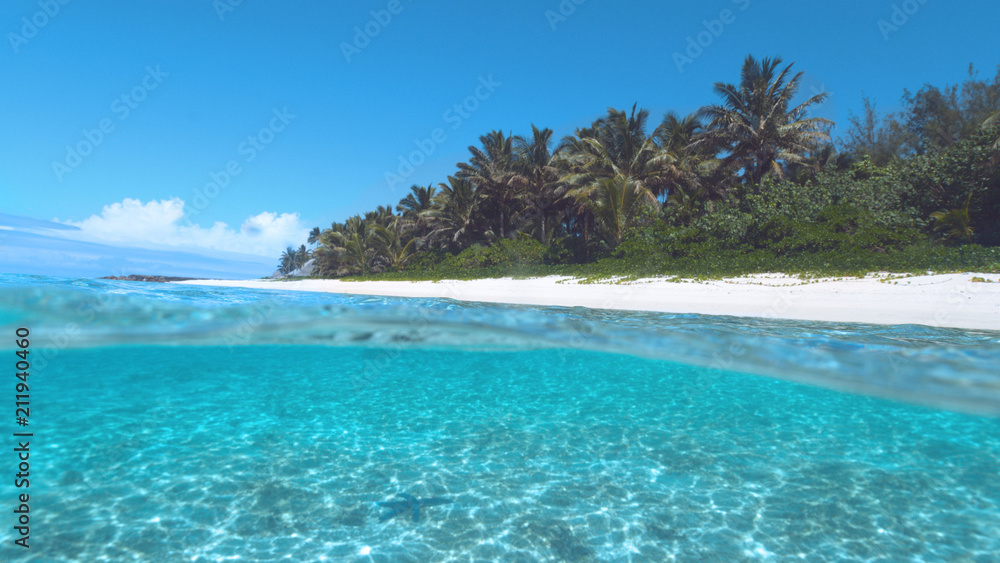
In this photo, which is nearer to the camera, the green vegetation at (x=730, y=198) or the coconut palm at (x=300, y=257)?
the green vegetation at (x=730, y=198)

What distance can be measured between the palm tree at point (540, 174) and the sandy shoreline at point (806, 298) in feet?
46.5

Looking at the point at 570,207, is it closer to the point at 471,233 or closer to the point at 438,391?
the point at 471,233

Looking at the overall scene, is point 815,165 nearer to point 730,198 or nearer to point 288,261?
Result: point 730,198

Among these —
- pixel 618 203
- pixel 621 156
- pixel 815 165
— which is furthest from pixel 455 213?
pixel 815 165

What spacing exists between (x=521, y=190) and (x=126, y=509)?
30.9 meters

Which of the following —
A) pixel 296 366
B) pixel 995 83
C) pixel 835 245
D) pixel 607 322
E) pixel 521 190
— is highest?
pixel 995 83

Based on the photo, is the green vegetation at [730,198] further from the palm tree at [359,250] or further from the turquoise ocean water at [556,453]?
the turquoise ocean water at [556,453]

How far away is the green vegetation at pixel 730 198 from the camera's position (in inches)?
697

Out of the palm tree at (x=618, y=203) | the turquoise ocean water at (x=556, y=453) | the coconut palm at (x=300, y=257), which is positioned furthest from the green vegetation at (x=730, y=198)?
the coconut palm at (x=300, y=257)

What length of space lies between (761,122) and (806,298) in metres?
18.0

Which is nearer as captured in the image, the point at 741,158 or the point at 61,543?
the point at 61,543

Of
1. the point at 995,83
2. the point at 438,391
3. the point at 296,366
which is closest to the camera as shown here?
the point at 438,391

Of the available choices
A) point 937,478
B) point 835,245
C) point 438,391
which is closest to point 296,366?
point 438,391

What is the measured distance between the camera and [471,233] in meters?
36.7
